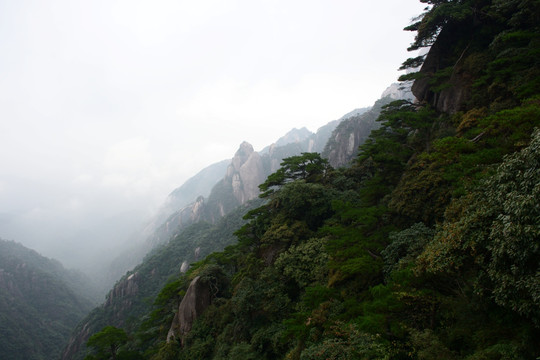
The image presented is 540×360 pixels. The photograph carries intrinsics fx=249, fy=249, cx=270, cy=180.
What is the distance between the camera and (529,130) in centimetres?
704

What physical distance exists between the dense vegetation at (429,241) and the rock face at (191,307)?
0.60m

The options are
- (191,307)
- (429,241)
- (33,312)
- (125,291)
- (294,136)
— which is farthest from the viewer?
(294,136)

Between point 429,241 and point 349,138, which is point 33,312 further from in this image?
point 349,138

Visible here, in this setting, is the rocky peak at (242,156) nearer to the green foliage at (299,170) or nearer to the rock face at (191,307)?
the green foliage at (299,170)

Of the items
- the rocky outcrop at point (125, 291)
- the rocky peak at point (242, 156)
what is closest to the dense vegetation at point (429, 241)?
the rocky outcrop at point (125, 291)

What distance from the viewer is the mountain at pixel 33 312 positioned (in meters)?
44.9

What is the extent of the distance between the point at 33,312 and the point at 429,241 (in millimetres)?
80383

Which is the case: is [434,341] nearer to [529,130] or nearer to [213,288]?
[529,130]

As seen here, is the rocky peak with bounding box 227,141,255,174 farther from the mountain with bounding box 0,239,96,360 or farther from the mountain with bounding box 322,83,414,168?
the mountain with bounding box 0,239,96,360

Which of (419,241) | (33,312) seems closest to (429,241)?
(419,241)

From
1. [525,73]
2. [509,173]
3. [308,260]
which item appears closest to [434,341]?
[509,173]

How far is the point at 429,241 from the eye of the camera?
7.63 m

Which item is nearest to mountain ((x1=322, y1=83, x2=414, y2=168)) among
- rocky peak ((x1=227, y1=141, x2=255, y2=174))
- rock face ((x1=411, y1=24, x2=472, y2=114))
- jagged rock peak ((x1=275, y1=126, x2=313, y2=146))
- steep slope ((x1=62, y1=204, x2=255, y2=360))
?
steep slope ((x1=62, y1=204, x2=255, y2=360))

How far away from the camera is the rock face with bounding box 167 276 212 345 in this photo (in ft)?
59.0
